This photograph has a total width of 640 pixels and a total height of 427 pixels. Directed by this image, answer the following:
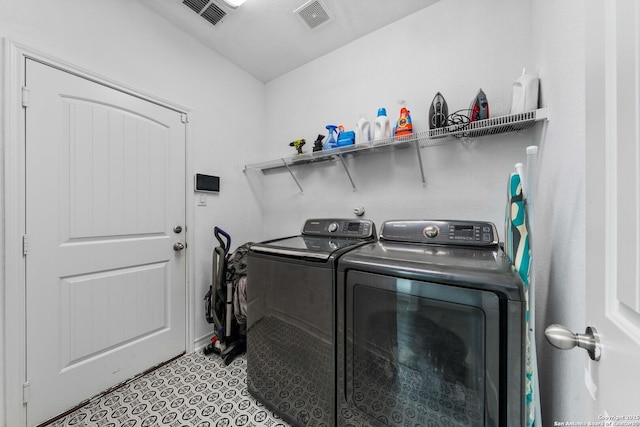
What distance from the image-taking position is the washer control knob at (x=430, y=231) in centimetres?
144

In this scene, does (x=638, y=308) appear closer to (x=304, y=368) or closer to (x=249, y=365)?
(x=304, y=368)

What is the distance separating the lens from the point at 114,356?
67.2 inches

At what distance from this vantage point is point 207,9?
1.87 m

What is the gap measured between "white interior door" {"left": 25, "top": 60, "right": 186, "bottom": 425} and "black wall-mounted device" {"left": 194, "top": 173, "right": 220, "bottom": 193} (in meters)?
0.13

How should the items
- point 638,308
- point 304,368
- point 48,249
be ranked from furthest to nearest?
point 48,249 < point 304,368 < point 638,308

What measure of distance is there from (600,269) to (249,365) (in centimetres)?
182

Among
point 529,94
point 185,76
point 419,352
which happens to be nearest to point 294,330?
point 419,352

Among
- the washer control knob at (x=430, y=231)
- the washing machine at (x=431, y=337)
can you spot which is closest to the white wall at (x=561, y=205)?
the washing machine at (x=431, y=337)

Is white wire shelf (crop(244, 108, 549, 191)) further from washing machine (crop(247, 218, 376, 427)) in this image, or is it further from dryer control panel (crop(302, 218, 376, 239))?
washing machine (crop(247, 218, 376, 427))

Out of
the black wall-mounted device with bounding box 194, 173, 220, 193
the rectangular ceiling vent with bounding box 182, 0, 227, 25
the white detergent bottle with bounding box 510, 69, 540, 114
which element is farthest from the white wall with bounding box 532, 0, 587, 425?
the black wall-mounted device with bounding box 194, 173, 220, 193

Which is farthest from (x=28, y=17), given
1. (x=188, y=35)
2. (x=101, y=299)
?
(x=101, y=299)

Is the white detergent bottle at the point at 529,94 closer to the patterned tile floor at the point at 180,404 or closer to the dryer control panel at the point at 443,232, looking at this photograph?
the dryer control panel at the point at 443,232

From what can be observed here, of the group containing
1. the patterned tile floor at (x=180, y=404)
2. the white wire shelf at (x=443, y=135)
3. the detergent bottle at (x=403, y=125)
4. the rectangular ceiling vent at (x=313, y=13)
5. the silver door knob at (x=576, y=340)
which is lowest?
the patterned tile floor at (x=180, y=404)

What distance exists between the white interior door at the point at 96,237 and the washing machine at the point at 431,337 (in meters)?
1.62
